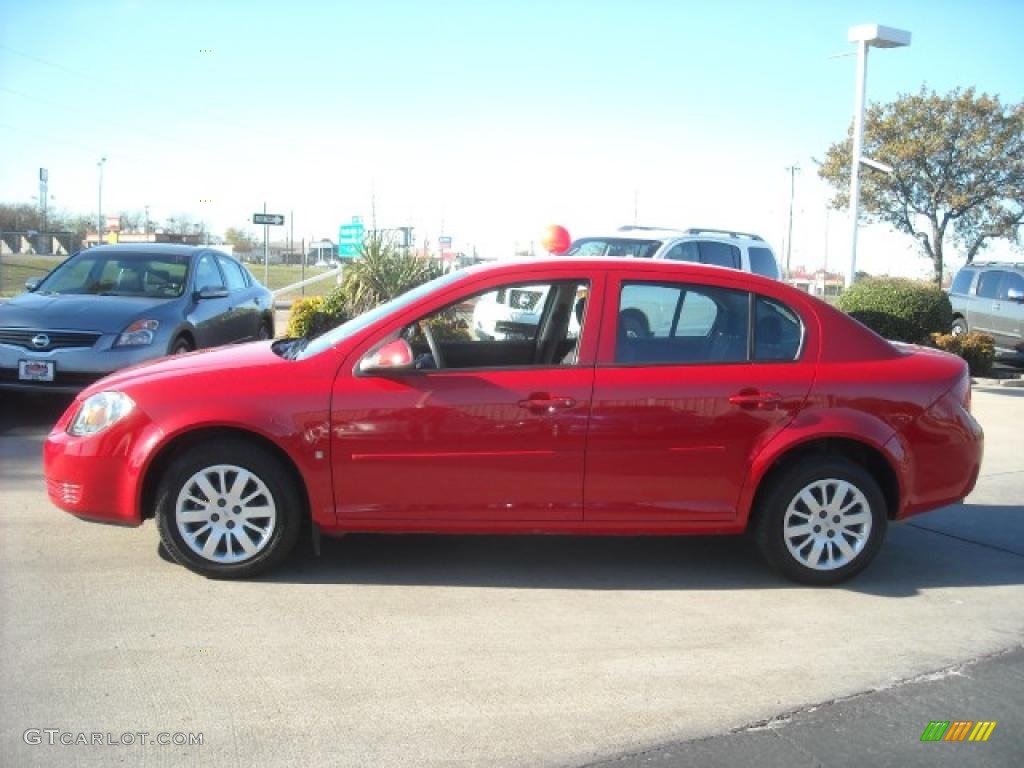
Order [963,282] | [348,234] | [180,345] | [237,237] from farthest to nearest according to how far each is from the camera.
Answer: [237,237] < [348,234] < [963,282] < [180,345]

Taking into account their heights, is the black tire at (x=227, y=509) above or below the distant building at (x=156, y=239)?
below

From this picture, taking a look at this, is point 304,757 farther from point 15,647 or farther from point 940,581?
point 940,581

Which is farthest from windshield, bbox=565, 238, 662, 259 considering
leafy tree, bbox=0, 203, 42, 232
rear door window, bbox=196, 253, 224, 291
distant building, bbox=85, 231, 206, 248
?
leafy tree, bbox=0, 203, 42, 232

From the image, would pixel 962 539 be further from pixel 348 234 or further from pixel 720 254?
pixel 348 234

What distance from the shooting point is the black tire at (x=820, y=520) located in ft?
16.5

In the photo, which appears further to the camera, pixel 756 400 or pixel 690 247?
pixel 690 247

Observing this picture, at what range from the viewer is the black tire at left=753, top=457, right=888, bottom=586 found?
5.04 metres

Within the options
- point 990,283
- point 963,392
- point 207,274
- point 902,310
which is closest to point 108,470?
point 963,392

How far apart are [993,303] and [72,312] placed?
618 inches

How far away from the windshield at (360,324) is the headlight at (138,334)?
3817 mm

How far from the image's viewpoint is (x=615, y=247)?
12.8 m

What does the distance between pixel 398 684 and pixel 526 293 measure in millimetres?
3720

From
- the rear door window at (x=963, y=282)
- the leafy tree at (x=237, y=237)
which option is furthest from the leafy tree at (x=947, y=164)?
the leafy tree at (x=237, y=237)

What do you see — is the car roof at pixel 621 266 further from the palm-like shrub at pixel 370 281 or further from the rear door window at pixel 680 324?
→ the palm-like shrub at pixel 370 281
